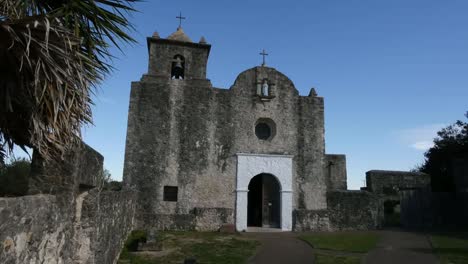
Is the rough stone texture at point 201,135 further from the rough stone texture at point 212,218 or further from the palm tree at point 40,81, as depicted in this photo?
the palm tree at point 40,81

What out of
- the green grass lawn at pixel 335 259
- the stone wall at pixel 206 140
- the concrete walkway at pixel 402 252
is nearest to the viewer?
the green grass lawn at pixel 335 259

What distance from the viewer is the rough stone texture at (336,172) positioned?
72.6 ft

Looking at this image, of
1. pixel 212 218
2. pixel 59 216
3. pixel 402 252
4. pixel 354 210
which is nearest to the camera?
pixel 59 216

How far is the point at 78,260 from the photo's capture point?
17.7ft

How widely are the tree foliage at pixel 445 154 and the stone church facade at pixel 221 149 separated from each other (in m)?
11.8

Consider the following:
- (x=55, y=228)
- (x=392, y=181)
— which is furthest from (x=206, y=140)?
(x=55, y=228)

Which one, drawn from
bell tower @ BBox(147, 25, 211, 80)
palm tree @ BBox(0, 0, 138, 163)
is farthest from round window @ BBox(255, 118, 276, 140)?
palm tree @ BBox(0, 0, 138, 163)

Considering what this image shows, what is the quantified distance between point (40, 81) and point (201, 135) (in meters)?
13.1

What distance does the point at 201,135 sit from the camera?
17469mm

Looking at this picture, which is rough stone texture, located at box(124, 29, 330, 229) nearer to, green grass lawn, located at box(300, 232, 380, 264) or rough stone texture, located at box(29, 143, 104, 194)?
green grass lawn, located at box(300, 232, 380, 264)

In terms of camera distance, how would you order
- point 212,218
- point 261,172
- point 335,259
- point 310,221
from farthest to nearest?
point 261,172, point 310,221, point 212,218, point 335,259

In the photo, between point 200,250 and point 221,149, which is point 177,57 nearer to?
point 221,149

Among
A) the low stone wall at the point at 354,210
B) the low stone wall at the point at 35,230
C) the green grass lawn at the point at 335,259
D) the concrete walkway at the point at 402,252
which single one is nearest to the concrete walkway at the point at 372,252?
the concrete walkway at the point at 402,252

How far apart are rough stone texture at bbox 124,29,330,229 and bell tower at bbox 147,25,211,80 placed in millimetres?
50
